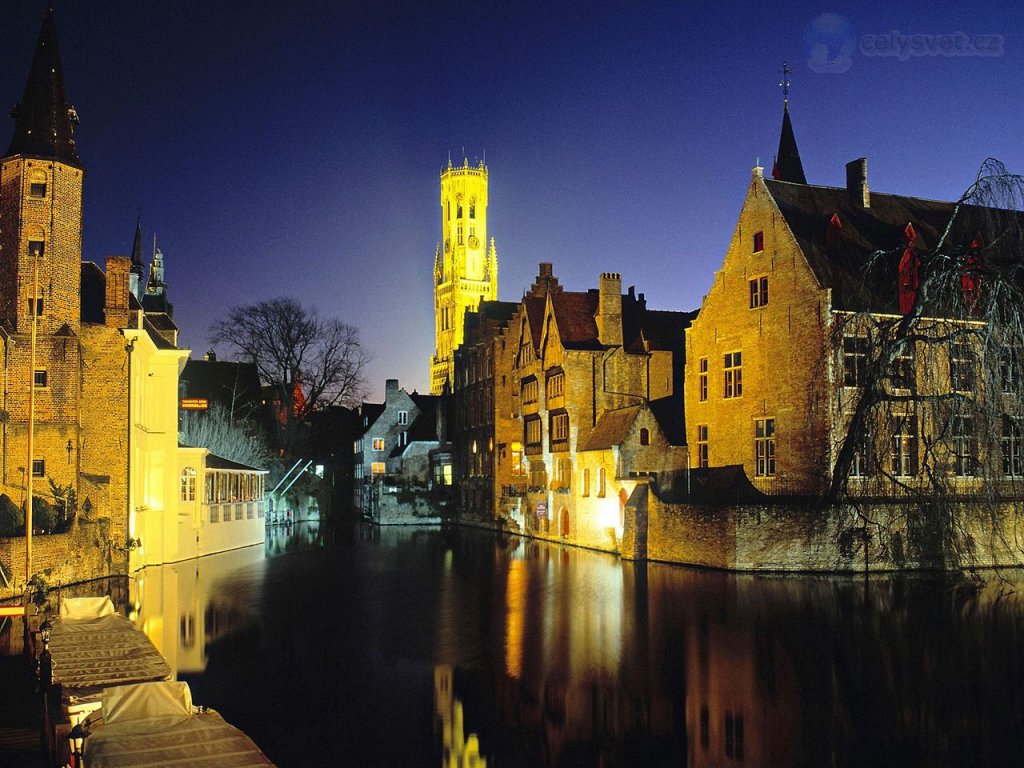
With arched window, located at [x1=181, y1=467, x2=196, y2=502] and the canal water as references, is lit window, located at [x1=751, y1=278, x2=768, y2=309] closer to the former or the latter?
the canal water

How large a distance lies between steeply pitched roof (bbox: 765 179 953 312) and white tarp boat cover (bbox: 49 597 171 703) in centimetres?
2717

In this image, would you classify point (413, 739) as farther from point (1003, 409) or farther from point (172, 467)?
point (172, 467)

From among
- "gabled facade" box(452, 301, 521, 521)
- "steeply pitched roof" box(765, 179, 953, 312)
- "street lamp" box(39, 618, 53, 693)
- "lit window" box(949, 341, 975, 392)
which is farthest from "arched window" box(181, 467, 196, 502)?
"lit window" box(949, 341, 975, 392)

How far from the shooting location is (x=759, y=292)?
3875cm

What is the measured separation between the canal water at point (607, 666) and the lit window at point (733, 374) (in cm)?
918

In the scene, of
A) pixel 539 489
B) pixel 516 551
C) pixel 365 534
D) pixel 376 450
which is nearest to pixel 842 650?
pixel 516 551

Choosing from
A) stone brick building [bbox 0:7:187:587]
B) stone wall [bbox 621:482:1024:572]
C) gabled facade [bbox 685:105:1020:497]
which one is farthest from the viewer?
gabled facade [bbox 685:105:1020:497]

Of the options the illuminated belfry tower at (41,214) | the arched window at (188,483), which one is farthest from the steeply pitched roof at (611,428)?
the illuminated belfry tower at (41,214)

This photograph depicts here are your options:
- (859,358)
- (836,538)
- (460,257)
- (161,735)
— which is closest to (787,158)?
(836,538)

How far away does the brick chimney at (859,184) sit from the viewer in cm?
4103

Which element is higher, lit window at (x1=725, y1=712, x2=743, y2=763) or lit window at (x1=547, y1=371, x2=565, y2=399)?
lit window at (x1=547, y1=371, x2=565, y2=399)

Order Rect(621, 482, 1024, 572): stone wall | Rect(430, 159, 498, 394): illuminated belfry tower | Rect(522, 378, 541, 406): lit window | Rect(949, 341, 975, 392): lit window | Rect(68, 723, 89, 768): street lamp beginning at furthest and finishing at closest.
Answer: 1. Rect(430, 159, 498, 394): illuminated belfry tower
2. Rect(522, 378, 541, 406): lit window
3. Rect(621, 482, 1024, 572): stone wall
4. Rect(949, 341, 975, 392): lit window
5. Rect(68, 723, 89, 768): street lamp

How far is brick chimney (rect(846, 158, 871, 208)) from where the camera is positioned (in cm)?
4103

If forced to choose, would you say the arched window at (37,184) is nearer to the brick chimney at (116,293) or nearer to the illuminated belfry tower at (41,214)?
the illuminated belfry tower at (41,214)
